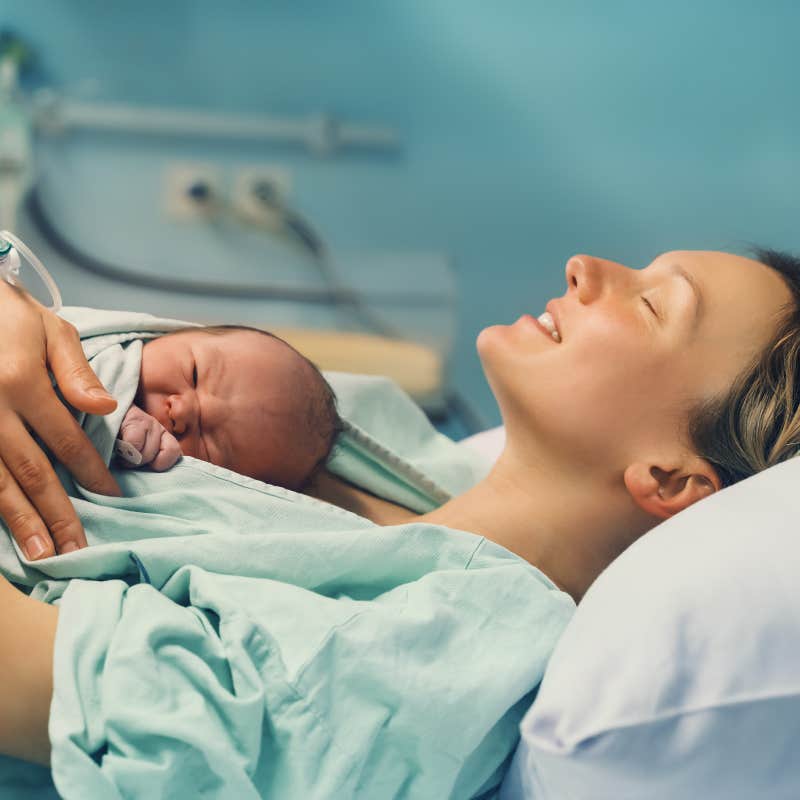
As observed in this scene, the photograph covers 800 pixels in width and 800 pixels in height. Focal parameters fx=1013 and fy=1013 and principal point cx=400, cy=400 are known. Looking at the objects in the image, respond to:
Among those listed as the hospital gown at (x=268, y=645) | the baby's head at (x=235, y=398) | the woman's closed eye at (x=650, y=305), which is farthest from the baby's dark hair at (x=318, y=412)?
the woman's closed eye at (x=650, y=305)

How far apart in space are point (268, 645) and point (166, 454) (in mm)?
246

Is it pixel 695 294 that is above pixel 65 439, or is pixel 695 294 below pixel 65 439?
above

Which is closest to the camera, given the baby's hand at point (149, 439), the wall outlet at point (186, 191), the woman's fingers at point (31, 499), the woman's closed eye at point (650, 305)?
the woman's fingers at point (31, 499)

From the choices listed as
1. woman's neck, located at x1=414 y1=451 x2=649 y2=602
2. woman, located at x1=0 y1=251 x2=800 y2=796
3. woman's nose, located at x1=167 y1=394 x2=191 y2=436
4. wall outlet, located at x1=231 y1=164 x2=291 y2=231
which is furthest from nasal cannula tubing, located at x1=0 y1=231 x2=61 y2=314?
wall outlet, located at x1=231 y1=164 x2=291 y2=231

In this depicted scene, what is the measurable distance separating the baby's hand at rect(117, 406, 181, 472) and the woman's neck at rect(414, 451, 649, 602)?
0.29m

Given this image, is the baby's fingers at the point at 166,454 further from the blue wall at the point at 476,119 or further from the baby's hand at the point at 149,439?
the blue wall at the point at 476,119

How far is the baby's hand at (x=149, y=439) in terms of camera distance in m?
0.93

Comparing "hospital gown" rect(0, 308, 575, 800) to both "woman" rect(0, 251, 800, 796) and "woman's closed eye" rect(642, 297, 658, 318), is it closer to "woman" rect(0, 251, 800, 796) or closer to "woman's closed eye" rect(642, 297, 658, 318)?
"woman" rect(0, 251, 800, 796)

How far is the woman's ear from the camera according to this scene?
→ 1.02m

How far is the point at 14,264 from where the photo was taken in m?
0.98

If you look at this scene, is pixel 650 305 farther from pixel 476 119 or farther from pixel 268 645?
pixel 476 119

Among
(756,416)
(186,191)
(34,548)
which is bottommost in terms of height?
(186,191)

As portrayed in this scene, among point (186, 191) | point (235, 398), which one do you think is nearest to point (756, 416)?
point (235, 398)

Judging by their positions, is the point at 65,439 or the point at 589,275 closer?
the point at 65,439
